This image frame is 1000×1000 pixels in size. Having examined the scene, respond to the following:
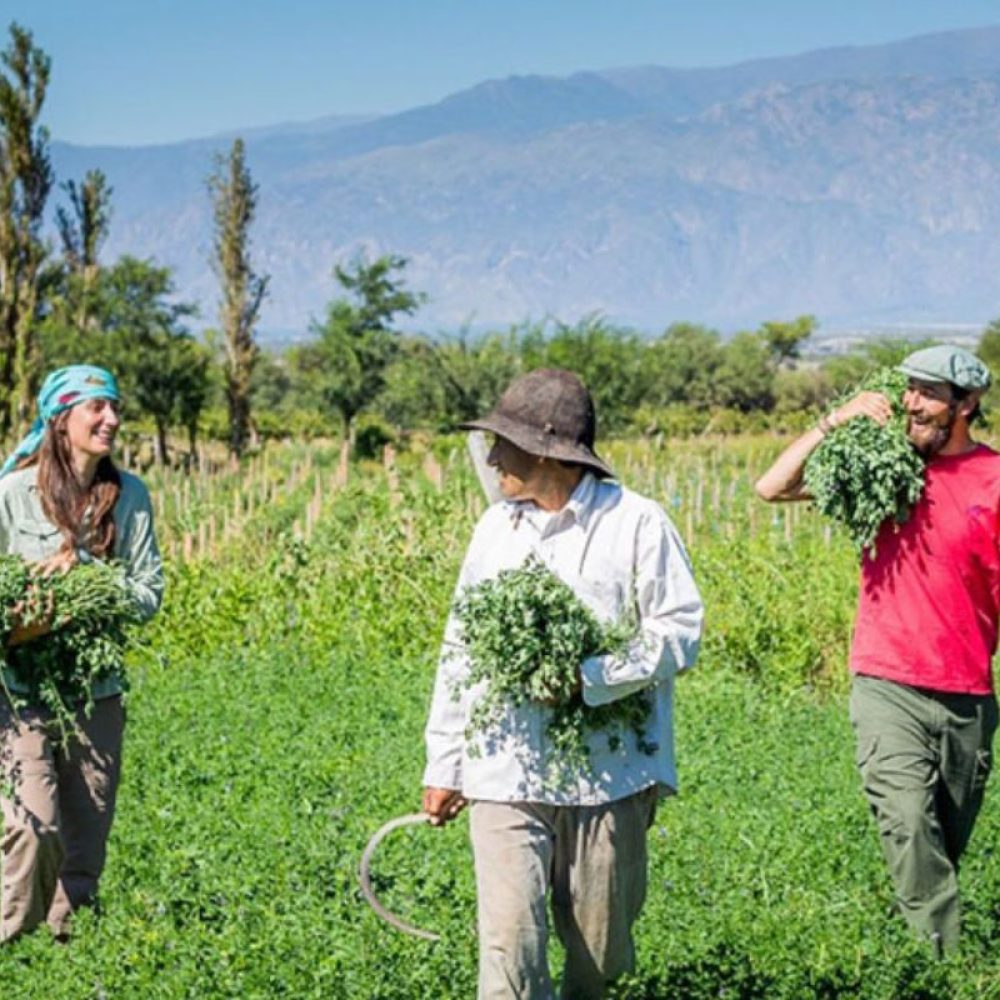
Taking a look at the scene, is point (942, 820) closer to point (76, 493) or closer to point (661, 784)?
point (661, 784)

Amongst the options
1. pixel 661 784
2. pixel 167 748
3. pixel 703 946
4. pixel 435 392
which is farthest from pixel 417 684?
pixel 435 392

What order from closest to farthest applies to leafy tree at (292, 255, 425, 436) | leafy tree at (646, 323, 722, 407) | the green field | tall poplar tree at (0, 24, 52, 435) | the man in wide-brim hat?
the man in wide-brim hat
the green field
tall poplar tree at (0, 24, 52, 435)
leafy tree at (292, 255, 425, 436)
leafy tree at (646, 323, 722, 407)

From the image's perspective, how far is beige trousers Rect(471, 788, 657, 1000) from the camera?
467cm

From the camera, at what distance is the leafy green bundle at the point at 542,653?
4539 mm

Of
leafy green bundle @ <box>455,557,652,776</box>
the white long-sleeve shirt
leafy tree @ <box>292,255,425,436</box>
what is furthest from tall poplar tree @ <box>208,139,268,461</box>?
leafy green bundle @ <box>455,557,652,776</box>

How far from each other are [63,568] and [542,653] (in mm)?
1889

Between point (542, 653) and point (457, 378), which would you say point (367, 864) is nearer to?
point (542, 653)

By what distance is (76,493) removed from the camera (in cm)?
587

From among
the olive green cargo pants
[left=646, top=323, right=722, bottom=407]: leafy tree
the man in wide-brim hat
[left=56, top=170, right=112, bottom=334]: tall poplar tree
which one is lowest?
[left=646, top=323, right=722, bottom=407]: leafy tree

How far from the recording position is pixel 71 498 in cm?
586

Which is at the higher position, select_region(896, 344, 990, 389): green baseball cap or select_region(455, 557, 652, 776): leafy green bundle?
select_region(896, 344, 990, 389): green baseball cap

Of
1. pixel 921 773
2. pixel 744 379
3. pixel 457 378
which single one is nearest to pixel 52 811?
pixel 921 773

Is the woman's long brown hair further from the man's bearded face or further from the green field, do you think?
the man's bearded face

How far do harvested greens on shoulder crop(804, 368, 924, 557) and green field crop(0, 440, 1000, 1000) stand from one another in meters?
1.32
